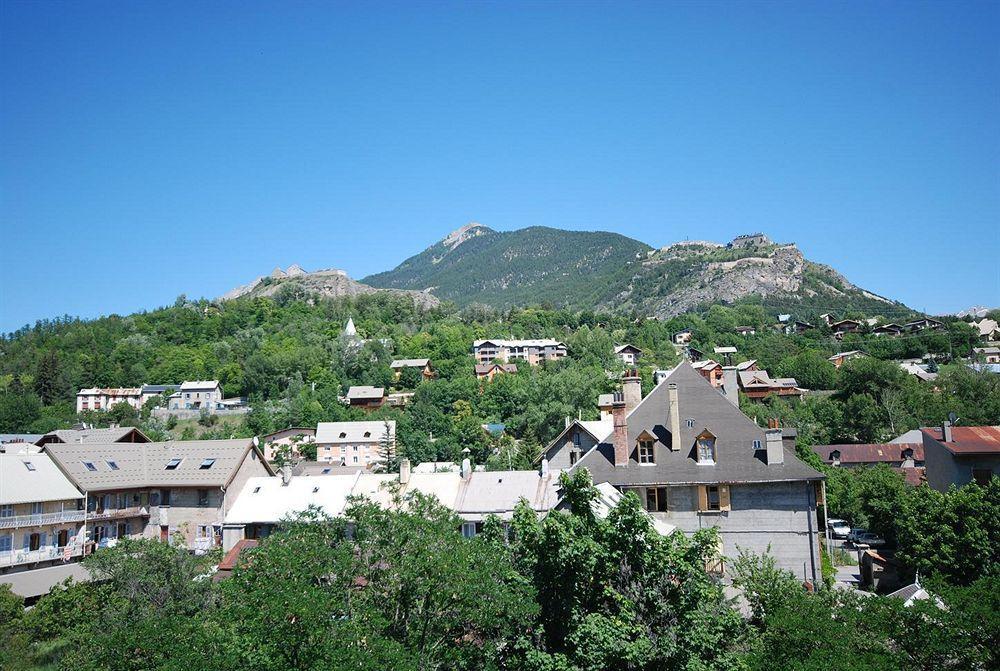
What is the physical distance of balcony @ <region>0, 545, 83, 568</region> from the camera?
124 ft

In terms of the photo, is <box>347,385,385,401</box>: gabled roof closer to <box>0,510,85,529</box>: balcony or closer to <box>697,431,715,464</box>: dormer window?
<box>0,510,85,529</box>: balcony

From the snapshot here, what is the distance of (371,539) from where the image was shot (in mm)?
20203

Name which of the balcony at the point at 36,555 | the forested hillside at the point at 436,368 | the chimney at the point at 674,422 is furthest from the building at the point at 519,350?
the chimney at the point at 674,422

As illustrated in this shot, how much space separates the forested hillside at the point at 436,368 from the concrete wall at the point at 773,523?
39.9m

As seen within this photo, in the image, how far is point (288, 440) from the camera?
3750 inches

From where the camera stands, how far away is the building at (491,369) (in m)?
119

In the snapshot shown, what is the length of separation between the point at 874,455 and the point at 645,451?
4783 cm

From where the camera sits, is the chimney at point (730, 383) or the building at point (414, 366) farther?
the building at point (414, 366)

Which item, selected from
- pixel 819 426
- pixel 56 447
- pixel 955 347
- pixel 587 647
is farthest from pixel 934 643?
pixel 955 347

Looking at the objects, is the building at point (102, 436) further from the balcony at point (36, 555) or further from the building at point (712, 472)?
the building at point (712, 472)

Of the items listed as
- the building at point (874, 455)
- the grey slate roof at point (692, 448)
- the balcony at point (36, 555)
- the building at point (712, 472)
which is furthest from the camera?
the building at point (874, 455)

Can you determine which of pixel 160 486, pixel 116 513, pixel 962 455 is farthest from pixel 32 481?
pixel 962 455

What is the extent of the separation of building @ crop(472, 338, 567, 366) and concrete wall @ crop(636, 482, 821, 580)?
332 feet

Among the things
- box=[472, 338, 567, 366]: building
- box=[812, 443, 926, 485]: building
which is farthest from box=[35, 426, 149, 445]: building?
box=[472, 338, 567, 366]: building
